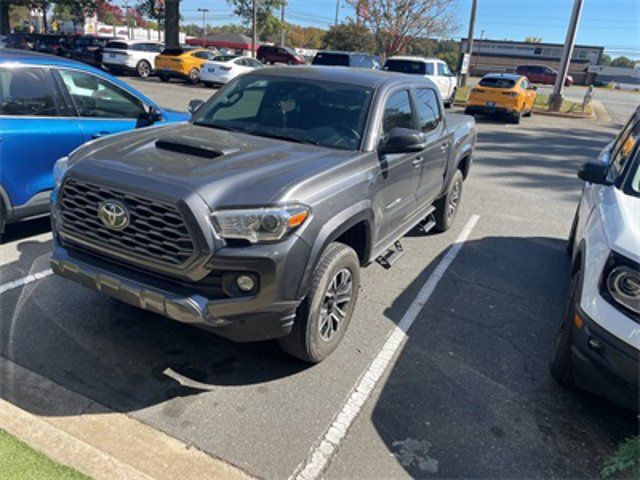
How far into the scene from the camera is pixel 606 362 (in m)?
2.61

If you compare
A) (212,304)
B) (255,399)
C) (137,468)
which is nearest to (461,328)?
(255,399)

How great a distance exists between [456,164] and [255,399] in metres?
4.02

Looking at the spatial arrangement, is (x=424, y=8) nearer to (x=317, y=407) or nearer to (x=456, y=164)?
(x=456, y=164)

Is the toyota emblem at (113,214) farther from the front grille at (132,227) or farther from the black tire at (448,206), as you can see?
the black tire at (448,206)

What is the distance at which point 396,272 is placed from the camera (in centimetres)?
503

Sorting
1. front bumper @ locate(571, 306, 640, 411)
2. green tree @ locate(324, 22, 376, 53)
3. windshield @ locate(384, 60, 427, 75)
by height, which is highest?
green tree @ locate(324, 22, 376, 53)

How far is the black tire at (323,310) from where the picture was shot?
10.0 ft

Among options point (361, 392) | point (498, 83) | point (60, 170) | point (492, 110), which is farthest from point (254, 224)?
point (498, 83)

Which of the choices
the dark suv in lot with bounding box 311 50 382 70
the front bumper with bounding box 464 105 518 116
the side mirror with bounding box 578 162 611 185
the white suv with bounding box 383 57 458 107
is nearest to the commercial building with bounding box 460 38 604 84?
the white suv with bounding box 383 57 458 107

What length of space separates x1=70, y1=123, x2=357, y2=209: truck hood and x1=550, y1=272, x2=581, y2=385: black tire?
166 cm

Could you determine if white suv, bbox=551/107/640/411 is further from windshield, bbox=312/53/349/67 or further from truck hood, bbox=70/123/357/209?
windshield, bbox=312/53/349/67

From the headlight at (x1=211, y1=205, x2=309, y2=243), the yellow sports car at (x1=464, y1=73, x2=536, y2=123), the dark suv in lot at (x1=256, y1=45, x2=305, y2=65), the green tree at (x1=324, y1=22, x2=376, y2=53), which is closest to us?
the headlight at (x1=211, y1=205, x2=309, y2=243)

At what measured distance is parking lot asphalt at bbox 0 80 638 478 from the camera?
8.89 feet

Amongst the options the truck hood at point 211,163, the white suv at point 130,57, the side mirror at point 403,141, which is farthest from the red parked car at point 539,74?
the truck hood at point 211,163
